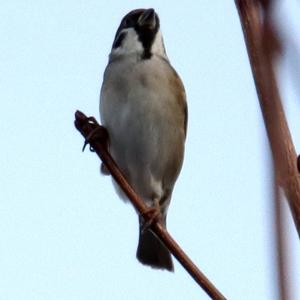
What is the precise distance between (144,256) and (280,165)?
365cm

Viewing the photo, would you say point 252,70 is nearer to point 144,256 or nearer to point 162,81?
point 162,81

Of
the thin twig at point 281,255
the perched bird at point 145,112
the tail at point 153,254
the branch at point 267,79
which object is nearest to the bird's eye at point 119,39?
the perched bird at point 145,112

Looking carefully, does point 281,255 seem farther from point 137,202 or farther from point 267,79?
point 137,202

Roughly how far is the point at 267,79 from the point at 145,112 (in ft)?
10.2

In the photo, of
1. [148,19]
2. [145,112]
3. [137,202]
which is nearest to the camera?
[137,202]

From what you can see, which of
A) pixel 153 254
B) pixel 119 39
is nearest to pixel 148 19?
pixel 119 39

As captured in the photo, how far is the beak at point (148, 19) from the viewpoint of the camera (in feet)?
13.6

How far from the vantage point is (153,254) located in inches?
170

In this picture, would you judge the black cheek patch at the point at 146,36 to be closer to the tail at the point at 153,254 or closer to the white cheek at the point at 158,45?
the white cheek at the point at 158,45

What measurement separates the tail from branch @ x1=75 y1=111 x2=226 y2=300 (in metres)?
1.83

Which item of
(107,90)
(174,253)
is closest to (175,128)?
(107,90)

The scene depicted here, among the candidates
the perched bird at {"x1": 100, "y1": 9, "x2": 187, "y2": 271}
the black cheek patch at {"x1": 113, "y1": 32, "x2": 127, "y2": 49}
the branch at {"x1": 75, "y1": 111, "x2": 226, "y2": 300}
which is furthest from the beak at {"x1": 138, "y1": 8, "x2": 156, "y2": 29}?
the branch at {"x1": 75, "y1": 111, "x2": 226, "y2": 300}

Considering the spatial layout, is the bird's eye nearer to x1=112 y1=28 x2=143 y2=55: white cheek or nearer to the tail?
x1=112 y1=28 x2=143 y2=55: white cheek

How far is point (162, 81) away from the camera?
4020 millimetres
